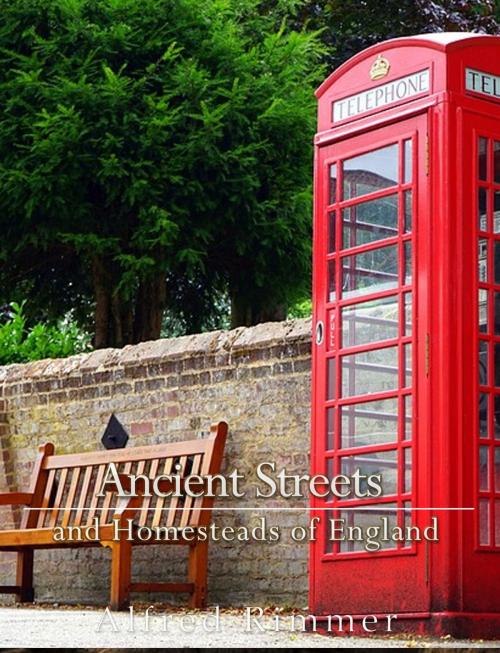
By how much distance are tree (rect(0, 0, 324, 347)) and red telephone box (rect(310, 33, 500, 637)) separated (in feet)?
20.9

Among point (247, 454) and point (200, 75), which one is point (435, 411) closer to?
point (247, 454)

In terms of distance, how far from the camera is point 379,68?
7.75 meters

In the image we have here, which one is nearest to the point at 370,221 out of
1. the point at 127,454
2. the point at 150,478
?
the point at 150,478

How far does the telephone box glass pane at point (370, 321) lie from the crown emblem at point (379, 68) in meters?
1.19

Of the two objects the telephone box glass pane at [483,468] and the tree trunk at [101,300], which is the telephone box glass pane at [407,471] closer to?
the telephone box glass pane at [483,468]

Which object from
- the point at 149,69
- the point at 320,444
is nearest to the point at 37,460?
the point at 320,444

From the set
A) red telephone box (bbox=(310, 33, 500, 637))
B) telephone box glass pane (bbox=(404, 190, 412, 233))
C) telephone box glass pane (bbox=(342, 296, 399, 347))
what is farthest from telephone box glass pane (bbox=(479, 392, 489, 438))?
telephone box glass pane (bbox=(404, 190, 412, 233))

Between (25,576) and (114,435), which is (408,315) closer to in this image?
(114,435)

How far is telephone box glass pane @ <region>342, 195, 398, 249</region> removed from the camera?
752 cm

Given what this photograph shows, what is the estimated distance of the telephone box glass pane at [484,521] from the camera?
7141mm

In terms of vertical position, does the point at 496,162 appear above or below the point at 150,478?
above

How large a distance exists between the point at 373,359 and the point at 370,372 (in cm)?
7

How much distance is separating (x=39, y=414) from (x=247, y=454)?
2.49 metres

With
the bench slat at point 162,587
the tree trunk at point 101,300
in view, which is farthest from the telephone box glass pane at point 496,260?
the tree trunk at point 101,300
